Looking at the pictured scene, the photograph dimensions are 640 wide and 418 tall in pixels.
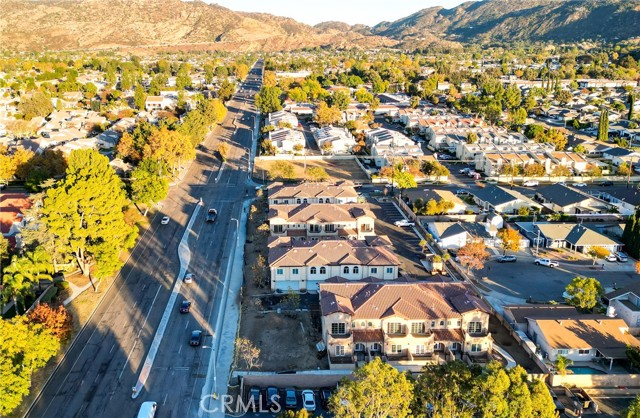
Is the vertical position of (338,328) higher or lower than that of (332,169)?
higher

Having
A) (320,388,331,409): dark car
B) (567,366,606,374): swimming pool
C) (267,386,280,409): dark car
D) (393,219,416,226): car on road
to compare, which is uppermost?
(267,386,280,409): dark car

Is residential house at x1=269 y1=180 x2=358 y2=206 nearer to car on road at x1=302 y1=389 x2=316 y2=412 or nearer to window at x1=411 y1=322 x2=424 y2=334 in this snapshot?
window at x1=411 y1=322 x2=424 y2=334

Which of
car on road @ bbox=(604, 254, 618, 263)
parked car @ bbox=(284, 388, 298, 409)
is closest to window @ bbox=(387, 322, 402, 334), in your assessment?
parked car @ bbox=(284, 388, 298, 409)

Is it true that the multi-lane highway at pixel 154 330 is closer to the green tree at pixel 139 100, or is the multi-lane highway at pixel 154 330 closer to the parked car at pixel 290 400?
the parked car at pixel 290 400

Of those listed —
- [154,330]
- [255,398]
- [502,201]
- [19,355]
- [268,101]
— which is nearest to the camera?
[19,355]

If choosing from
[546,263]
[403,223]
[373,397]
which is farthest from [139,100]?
[373,397]

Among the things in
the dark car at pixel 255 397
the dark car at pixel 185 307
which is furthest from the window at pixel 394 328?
the dark car at pixel 185 307

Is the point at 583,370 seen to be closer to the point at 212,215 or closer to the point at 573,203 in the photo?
the point at 573,203
